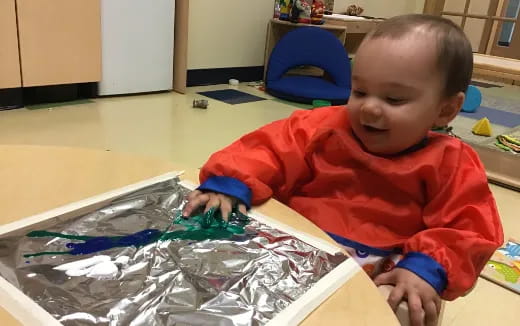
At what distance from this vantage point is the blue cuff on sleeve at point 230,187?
609 millimetres

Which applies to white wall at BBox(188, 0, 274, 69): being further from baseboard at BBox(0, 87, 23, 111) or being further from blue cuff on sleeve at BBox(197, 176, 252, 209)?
blue cuff on sleeve at BBox(197, 176, 252, 209)

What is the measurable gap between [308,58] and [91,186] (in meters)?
2.84

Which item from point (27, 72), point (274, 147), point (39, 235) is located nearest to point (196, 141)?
point (27, 72)

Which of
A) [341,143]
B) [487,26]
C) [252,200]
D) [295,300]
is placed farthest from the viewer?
[487,26]

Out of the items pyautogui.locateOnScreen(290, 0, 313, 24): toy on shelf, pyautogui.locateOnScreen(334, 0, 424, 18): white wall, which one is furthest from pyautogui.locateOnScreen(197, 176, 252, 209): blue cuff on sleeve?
pyautogui.locateOnScreen(334, 0, 424, 18): white wall

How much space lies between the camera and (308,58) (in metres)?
3.30

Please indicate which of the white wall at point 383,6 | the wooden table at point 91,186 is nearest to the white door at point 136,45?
the white wall at point 383,6

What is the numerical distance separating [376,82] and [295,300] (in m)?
0.33

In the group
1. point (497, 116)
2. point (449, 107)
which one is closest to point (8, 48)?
point (449, 107)

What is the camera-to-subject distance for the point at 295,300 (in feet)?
1.43

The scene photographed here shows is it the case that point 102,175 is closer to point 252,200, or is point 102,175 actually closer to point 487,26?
point 252,200

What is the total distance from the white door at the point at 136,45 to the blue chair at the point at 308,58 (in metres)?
0.71

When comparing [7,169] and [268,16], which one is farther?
[268,16]

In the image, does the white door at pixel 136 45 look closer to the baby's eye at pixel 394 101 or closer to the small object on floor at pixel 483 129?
the small object on floor at pixel 483 129
